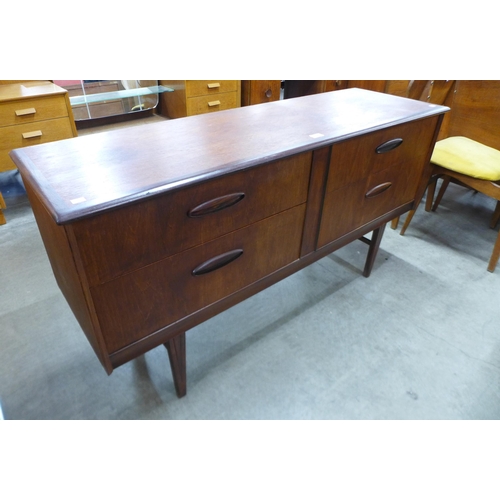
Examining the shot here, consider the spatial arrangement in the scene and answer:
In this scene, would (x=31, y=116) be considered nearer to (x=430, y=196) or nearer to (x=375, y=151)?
(x=375, y=151)

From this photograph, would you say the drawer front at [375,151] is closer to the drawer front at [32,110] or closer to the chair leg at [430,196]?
the chair leg at [430,196]

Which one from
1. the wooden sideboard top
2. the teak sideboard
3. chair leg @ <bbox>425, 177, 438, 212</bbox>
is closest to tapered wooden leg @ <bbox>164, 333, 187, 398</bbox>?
the teak sideboard

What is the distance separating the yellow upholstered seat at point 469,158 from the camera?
1803 millimetres

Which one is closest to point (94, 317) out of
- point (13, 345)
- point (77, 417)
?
point (77, 417)

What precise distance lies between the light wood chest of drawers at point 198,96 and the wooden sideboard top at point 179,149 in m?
1.43

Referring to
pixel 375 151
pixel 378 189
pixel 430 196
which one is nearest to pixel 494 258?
pixel 430 196

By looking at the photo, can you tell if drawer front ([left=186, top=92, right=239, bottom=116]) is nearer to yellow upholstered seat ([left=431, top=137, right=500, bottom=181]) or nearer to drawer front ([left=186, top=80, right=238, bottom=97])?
drawer front ([left=186, top=80, right=238, bottom=97])

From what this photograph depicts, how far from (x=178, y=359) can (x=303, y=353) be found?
513mm

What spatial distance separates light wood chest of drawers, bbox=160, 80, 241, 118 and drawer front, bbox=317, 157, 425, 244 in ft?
5.71

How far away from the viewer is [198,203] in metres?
0.87

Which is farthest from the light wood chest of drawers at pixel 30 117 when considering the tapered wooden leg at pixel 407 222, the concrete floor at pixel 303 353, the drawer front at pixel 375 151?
the tapered wooden leg at pixel 407 222

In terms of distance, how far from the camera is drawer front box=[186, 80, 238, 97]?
8.61 ft

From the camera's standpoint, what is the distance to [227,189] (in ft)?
2.98

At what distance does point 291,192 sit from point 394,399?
81 centimetres
